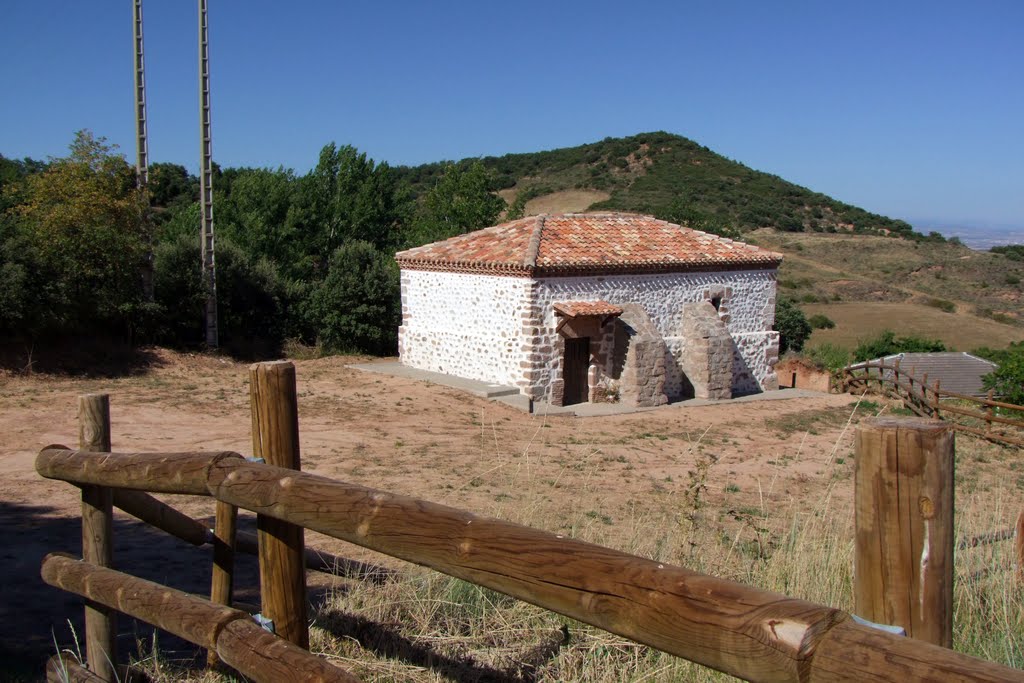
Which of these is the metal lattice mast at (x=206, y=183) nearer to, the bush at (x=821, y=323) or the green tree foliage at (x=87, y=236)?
the green tree foliage at (x=87, y=236)

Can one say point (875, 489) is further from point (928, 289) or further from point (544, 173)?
point (544, 173)

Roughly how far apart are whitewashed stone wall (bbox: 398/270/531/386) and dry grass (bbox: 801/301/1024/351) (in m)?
21.0

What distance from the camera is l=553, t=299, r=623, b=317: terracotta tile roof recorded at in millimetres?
17781

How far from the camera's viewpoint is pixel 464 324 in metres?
19.5

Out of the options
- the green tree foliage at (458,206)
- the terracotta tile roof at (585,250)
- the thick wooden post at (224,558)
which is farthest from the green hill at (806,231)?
the thick wooden post at (224,558)

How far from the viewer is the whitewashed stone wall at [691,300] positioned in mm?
18172

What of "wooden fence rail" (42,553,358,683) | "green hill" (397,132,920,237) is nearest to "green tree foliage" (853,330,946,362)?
"green hill" (397,132,920,237)

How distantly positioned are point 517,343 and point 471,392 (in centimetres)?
139

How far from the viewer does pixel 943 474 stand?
2043 mm

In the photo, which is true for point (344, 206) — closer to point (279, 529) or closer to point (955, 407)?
point (955, 407)

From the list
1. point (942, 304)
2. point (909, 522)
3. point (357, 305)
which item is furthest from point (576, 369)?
point (942, 304)

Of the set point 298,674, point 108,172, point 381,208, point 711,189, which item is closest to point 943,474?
point 298,674

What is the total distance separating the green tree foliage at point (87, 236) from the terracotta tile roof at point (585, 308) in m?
9.96

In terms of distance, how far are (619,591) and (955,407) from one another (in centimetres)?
1789
